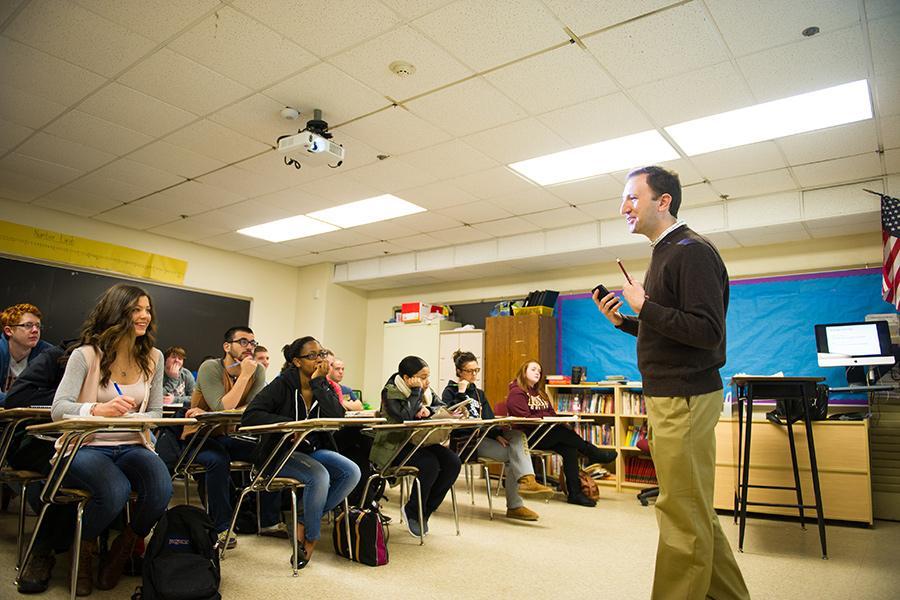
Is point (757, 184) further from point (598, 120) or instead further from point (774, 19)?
point (774, 19)

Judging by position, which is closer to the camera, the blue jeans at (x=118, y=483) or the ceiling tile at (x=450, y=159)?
the blue jeans at (x=118, y=483)

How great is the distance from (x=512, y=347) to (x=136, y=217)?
4505mm

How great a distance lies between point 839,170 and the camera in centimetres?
481

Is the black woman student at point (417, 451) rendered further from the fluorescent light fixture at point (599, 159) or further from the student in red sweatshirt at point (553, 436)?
the fluorescent light fixture at point (599, 159)

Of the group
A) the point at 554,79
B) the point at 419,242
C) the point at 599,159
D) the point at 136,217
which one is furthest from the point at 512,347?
the point at 136,217

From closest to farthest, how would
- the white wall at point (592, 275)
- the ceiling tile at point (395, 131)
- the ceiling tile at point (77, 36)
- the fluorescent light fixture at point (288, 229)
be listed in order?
the ceiling tile at point (77, 36)
the ceiling tile at point (395, 131)
the white wall at point (592, 275)
the fluorescent light fixture at point (288, 229)

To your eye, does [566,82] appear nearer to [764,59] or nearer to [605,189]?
[764,59]

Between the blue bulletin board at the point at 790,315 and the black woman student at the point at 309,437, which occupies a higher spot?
the blue bulletin board at the point at 790,315

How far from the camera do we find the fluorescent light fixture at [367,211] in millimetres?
5973

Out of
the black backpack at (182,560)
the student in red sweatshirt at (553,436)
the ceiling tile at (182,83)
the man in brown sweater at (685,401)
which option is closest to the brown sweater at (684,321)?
the man in brown sweater at (685,401)

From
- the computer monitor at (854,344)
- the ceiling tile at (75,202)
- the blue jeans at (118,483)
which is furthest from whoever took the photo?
the ceiling tile at (75,202)

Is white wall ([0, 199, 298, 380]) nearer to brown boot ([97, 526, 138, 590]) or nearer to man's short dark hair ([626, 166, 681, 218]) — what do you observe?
brown boot ([97, 526, 138, 590])

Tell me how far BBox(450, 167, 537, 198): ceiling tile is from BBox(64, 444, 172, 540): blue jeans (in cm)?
353

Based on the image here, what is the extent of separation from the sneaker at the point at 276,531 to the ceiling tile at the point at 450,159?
9.51 ft
